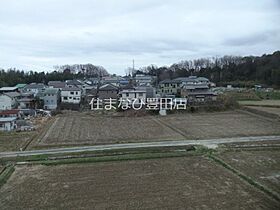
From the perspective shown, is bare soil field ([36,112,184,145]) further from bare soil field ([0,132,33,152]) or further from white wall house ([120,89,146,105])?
white wall house ([120,89,146,105])

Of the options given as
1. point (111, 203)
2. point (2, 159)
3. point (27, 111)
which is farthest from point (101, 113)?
point (111, 203)

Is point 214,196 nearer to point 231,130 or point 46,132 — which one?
point 231,130

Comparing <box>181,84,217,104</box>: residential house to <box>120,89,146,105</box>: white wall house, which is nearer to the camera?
<box>181,84,217,104</box>: residential house

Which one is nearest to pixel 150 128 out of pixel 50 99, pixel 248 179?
pixel 248 179

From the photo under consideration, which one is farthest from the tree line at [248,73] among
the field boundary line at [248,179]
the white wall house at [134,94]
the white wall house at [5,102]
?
the field boundary line at [248,179]

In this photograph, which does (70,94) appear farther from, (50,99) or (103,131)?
(103,131)

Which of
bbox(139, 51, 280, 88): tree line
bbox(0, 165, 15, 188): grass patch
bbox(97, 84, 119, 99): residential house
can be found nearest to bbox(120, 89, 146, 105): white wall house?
bbox(97, 84, 119, 99): residential house
